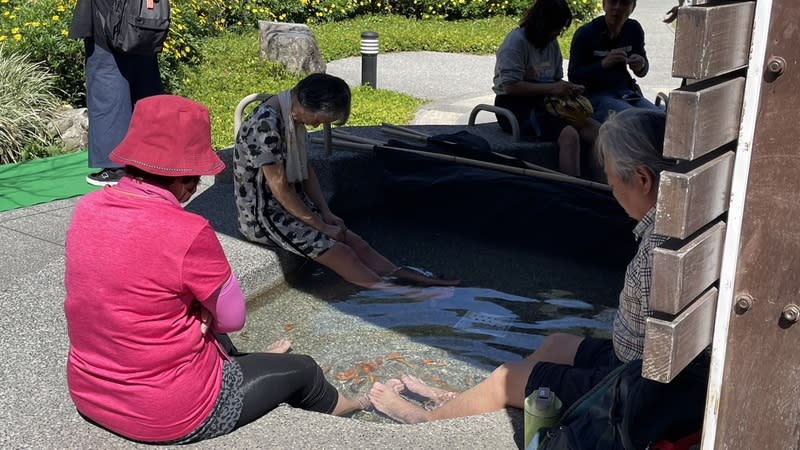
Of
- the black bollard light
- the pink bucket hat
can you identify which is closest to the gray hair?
the pink bucket hat

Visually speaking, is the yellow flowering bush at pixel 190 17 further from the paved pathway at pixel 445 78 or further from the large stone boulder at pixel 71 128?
the paved pathway at pixel 445 78

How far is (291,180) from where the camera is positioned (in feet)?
16.5

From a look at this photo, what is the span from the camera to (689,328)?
214 cm

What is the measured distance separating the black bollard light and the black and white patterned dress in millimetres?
5718

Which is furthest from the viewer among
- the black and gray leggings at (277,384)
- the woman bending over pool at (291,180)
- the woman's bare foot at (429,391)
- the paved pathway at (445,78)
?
the paved pathway at (445,78)

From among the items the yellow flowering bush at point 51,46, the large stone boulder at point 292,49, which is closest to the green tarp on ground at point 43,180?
the yellow flowering bush at point 51,46

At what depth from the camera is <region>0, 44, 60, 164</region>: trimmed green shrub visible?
7.36 meters

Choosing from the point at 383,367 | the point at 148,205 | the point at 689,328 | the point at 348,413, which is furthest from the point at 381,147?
the point at 689,328

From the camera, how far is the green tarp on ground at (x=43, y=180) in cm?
630

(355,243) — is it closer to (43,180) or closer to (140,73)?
(140,73)

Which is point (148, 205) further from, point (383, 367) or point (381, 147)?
point (381, 147)

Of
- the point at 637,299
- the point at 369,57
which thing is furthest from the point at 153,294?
the point at 369,57

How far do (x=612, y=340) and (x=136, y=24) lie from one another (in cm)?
380

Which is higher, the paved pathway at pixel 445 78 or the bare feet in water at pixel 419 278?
the paved pathway at pixel 445 78
